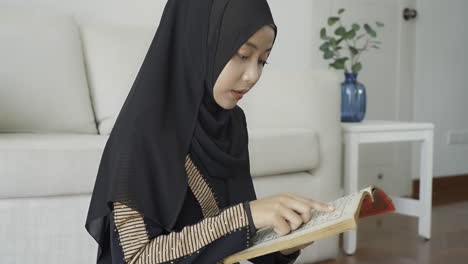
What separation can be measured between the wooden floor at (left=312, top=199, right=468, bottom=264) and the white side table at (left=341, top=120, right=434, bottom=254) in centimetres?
8

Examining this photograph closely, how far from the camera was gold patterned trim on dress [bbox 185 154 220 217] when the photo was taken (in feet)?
2.74

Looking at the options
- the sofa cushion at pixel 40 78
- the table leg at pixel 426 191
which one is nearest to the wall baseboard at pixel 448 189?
the table leg at pixel 426 191

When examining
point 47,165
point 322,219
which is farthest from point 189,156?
point 47,165

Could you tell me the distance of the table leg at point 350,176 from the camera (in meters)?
2.06

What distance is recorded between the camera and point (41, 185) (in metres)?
1.32

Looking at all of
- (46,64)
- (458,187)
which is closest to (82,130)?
(46,64)

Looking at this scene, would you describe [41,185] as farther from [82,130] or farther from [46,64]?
[46,64]

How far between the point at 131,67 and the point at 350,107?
101 centimetres

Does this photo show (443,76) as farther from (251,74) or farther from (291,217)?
(291,217)

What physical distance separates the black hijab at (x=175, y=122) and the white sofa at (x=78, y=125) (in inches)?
23.4

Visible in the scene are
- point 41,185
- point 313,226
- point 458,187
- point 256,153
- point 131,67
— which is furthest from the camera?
point 458,187

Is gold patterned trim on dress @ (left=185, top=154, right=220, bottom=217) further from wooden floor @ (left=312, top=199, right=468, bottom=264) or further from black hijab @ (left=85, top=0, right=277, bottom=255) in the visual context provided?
wooden floor @ (left=312, top=199, right=468, bottom=264)

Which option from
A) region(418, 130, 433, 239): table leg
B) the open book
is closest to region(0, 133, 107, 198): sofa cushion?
the open book

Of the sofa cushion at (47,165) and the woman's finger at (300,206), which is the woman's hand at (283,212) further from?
the sofa cushion at (47,165)
